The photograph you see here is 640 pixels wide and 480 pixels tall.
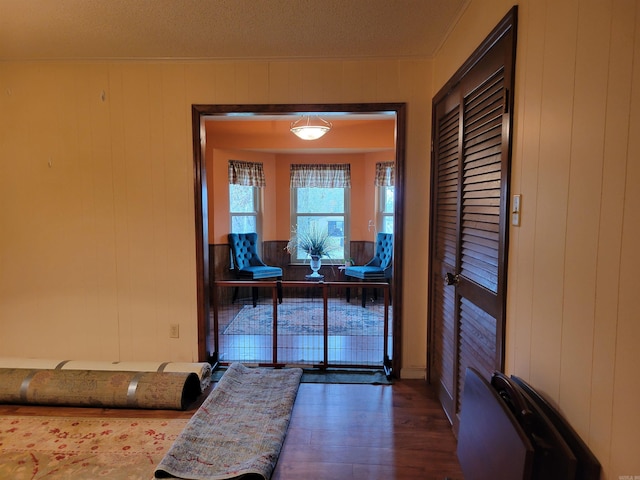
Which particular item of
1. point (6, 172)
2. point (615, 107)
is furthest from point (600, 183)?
point (6, 172)

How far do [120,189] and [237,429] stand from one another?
196 centimetres

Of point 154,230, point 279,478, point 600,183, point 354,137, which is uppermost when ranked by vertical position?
point 354,137

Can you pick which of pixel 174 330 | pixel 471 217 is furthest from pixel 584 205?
pixel 174 330

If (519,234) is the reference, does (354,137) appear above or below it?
above

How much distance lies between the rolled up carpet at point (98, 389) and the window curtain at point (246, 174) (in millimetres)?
3431

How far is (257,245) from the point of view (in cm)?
591

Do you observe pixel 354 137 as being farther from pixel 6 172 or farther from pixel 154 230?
pixel 6 172

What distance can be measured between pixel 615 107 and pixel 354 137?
446 cm

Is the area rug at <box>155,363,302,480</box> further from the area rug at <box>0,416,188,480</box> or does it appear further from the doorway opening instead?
the doorway opening

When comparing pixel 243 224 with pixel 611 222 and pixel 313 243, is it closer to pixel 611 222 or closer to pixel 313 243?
pixel 313 243

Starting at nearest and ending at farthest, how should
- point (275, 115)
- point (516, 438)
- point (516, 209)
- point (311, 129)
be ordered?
point (516, 438)
point (516, 209)
point (275, 115)
point (311, 129)

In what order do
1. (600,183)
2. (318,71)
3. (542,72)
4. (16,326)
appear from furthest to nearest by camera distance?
(16,326)
(318,71)
(542,72)
(600,183)

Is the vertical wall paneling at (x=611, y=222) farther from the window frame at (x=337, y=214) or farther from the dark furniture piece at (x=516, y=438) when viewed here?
the window frame at (x=337, y=214)

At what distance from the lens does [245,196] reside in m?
5.79
